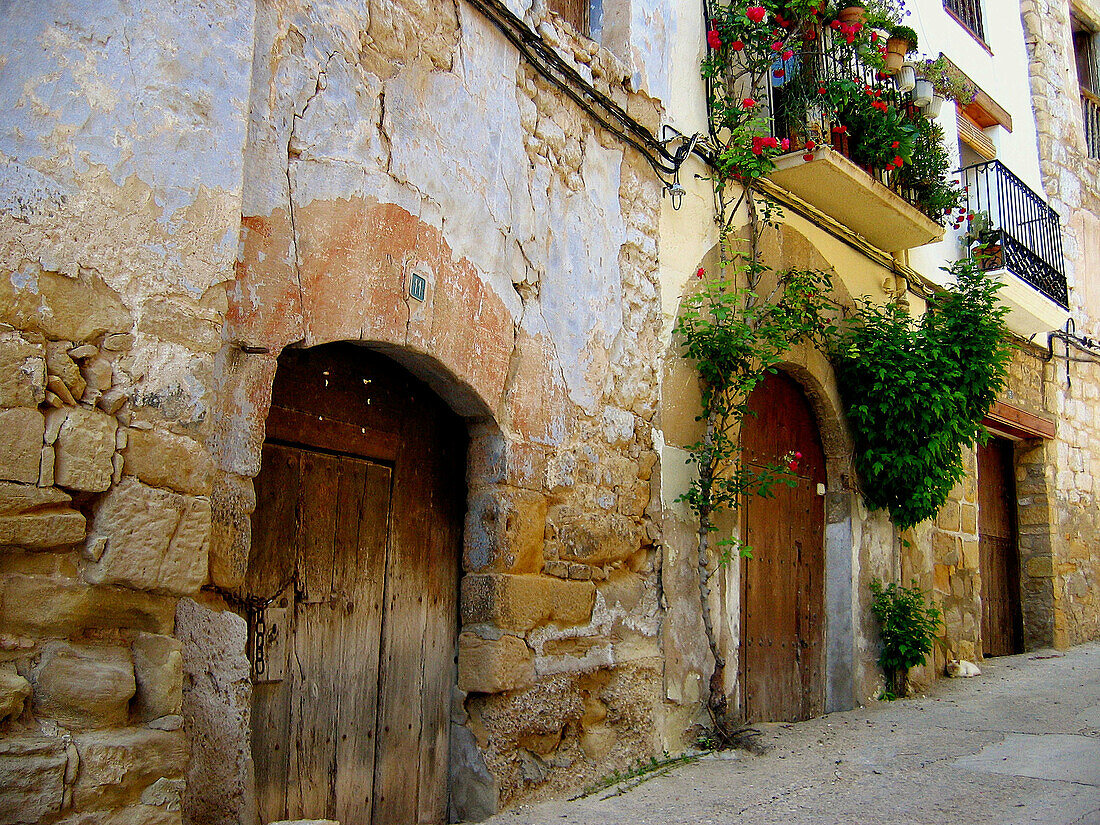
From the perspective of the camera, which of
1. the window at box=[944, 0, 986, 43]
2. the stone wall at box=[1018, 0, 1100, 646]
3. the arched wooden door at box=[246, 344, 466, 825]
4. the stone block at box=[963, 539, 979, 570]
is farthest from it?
the stone wall at box=[1018, 0, 1100, 646]

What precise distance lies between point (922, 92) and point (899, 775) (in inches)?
184

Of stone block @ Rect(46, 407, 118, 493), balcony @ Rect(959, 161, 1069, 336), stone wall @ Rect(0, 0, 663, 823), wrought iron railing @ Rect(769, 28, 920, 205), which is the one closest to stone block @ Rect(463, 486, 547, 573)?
stone wall @ Rect(0, 0, 663, 823)

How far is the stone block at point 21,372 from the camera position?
182 cm

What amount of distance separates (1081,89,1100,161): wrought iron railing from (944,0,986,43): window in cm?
231

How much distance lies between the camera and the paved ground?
3115 mm

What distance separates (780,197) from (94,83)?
3.89 meters

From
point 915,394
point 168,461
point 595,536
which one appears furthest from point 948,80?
point 168,461

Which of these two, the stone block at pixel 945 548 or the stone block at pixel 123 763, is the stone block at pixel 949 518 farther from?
the stone block at pixel 123 763

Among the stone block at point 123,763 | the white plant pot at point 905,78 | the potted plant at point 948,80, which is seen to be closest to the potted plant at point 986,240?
the potted plant at point 948,80

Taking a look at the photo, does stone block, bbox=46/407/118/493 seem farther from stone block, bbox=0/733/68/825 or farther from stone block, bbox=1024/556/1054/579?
stone block, bbox=1024/556/1054/579

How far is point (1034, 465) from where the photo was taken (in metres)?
8.01

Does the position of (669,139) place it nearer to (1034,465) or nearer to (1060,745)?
(1060,745)

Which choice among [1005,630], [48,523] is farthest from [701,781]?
[1005,630]

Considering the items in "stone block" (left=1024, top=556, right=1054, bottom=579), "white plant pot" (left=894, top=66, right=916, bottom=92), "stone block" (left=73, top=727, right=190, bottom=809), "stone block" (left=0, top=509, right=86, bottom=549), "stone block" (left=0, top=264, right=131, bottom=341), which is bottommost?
"stone block" (left=73, top=727, right=190, bottom=809)
